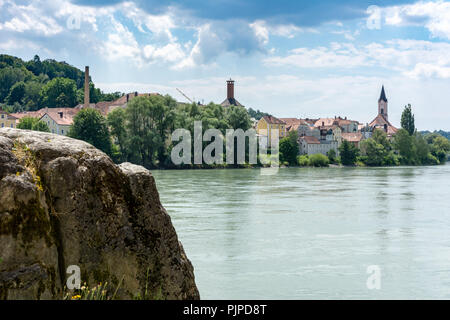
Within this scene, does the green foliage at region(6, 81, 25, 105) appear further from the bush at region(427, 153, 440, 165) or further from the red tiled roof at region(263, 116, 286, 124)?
the bush at region(427, 153, 440, 165)

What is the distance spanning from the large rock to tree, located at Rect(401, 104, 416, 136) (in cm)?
16833

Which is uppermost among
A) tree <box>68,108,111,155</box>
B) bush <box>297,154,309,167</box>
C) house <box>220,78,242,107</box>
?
house <box>220,78,242,107</box>

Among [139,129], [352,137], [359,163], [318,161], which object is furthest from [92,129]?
[352,137]

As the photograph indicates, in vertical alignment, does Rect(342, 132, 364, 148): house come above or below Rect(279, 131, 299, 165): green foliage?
above

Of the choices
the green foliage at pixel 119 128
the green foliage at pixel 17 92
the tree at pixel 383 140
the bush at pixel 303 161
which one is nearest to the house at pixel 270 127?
the tree at pixel 383 140

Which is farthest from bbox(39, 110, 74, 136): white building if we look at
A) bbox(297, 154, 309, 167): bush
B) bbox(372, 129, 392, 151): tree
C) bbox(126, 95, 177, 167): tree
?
bbox(372, 129, 392, 151): tree

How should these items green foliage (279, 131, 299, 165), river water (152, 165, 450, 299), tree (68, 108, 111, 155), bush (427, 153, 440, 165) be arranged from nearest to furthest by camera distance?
river water (152, 165, 450, 299)
tree (68, 108, 111, 155)
green foliage (279, 131, 299, 165)
bush (427, 153, 440, 165)

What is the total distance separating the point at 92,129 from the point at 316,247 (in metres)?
74.5

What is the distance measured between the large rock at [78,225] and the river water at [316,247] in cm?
680

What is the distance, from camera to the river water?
1427 cm

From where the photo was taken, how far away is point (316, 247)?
19875 millimetres

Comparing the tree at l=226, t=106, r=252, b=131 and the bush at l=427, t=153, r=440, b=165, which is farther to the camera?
the bush at l=427, t=153, r=440, b=165

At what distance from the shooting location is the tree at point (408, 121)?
6565 inches
